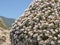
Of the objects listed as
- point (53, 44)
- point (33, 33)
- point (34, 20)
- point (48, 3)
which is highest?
point (48, 3)

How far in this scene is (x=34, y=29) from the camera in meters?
6.68

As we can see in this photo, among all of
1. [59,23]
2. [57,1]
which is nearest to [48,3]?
[57,1]

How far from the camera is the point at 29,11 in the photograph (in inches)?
297

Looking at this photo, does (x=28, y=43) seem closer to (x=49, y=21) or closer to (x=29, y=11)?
(x=49, y=21)

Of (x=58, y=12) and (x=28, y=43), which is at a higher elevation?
(x=58, y=12)

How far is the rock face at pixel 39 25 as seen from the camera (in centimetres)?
642

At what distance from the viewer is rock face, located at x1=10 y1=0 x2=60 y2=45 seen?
6.42 meters

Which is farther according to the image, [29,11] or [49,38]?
[29,11]

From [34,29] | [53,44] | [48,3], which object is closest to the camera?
[53,44]

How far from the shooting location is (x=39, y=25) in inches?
262

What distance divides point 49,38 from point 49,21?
0.52 metres

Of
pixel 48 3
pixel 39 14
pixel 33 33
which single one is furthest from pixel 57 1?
pixel 33 33

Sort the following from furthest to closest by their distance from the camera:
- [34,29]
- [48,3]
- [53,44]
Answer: [48,3] < [34,29] < [53,44]

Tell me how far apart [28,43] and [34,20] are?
0.68m
